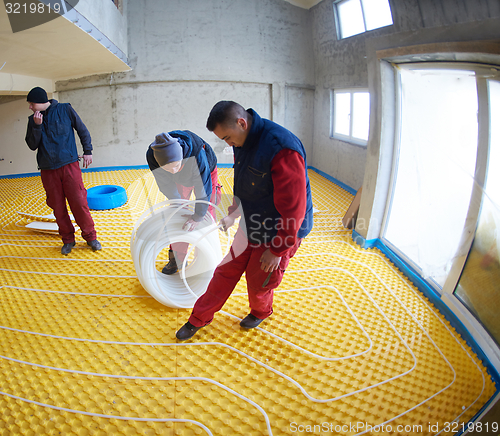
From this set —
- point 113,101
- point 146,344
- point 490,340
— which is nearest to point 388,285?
point 490,340

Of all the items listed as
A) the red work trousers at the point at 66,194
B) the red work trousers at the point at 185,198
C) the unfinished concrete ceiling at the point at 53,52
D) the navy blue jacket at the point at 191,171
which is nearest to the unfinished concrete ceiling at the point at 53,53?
the unfinished concrete ceiling at the point at 53,52

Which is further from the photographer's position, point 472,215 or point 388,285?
point 388,285

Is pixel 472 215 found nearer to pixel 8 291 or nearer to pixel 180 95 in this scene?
pixel 8 291

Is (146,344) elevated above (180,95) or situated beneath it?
situated beneath

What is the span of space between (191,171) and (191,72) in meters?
6.24

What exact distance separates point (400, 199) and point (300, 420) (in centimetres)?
272

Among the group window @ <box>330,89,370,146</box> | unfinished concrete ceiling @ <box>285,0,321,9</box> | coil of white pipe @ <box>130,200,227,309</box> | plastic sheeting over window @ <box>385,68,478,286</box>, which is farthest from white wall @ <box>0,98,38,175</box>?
plastic sheeting over window @ <box>385,68,478,286</box>

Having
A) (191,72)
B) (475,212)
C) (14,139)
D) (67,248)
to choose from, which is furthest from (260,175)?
(14,139)

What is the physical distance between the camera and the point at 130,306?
2863 millimetres

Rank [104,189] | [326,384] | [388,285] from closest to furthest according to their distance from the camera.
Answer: [326,384], [388,285], [104,189]

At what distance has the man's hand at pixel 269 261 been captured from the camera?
198 centimetres

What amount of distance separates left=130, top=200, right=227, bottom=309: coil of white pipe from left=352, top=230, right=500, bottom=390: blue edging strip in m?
2.08

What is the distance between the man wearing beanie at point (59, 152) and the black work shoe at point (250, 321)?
243 centimetres

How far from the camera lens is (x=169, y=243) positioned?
8.59 feet
